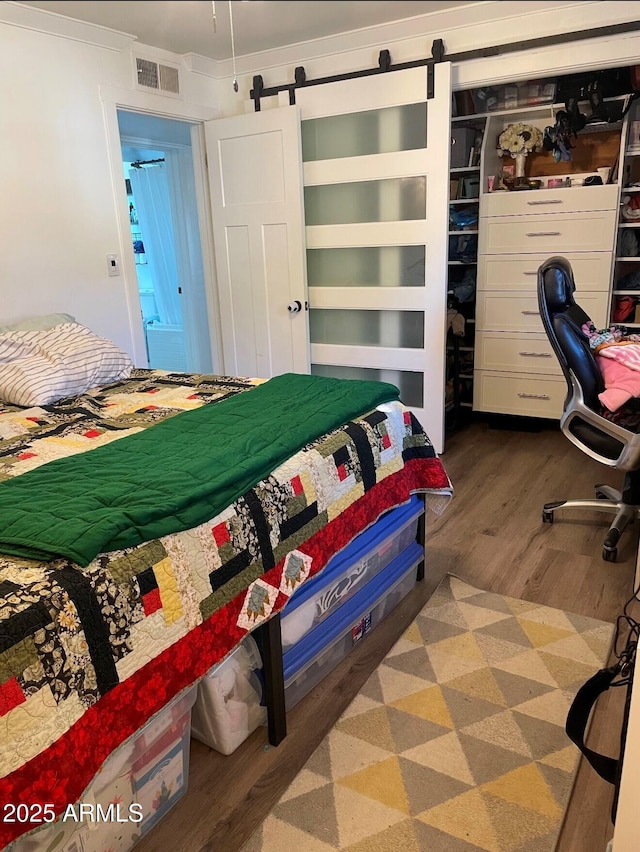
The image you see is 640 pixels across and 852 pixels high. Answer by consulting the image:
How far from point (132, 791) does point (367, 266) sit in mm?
3052

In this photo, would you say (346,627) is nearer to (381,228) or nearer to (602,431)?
(602,431)

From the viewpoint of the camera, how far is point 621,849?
3.46ft

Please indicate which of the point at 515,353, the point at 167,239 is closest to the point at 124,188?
the point at 167,239

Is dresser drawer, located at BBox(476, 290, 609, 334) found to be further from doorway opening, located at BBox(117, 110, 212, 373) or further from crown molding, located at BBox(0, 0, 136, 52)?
crown molding, located at BBox(0, 0, 136, 52)

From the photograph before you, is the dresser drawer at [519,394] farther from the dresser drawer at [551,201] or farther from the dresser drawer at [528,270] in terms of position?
the dresser drawer at [551,201]

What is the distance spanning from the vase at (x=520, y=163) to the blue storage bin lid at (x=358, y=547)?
262cm

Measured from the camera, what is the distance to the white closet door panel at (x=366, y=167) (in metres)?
3.38

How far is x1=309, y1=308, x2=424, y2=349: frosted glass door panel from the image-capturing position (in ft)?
12.1

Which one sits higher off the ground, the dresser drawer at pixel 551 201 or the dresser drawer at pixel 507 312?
the dresser drawer at pixel 551 201

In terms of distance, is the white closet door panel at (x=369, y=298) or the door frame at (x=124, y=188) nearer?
the door frame at (x=124, y=188)

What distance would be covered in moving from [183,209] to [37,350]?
2696 millimetres

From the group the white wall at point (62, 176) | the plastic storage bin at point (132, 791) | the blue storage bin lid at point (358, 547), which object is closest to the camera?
the plastic storage bin at point (132, 791)

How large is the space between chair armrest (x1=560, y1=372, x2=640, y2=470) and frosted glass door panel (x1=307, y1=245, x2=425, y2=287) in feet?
4.15

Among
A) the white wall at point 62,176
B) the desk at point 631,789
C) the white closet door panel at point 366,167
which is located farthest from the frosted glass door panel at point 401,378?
the desk at point 631,789
